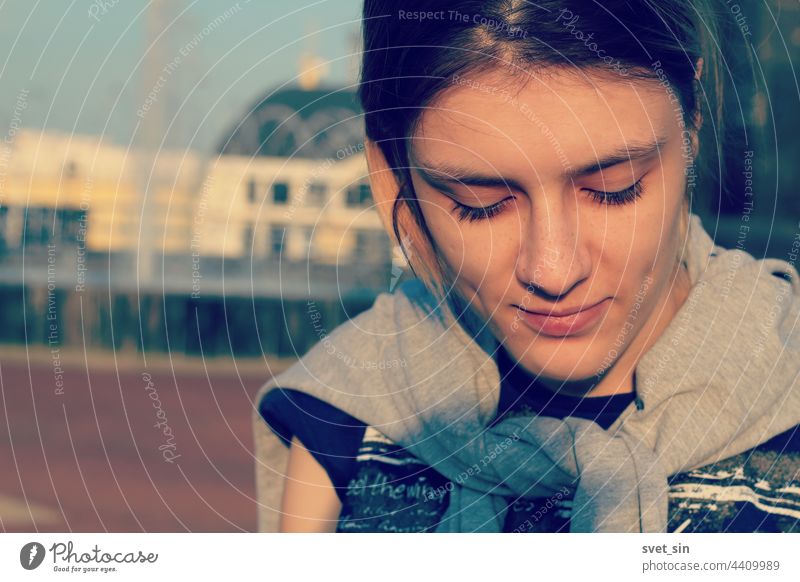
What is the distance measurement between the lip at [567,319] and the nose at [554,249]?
1.5 inches

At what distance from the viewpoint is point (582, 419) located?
48.0 inches

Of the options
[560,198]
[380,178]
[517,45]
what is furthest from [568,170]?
[380,178]

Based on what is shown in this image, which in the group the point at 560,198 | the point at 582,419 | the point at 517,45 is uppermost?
the point at 517,45

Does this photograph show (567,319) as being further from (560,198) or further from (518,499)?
(518,499)

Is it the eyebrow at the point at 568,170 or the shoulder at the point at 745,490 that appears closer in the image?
the eyebrow at the point at 568,170

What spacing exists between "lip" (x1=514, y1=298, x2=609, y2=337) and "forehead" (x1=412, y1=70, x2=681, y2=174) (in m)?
0.17

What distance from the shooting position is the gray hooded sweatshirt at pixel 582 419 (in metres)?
1.19

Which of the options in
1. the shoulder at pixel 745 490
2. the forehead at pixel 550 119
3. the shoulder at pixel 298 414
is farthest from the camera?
the shoulder at pixel 298 414

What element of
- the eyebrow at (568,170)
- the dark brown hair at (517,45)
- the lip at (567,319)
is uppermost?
the dark brown hair at (517,45)

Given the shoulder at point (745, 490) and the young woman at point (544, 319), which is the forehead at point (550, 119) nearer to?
the young woman at point (544, 319)

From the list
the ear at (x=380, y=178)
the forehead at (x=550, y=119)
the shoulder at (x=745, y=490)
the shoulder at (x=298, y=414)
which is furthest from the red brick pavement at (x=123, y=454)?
the forehead at (x=550, y=119)

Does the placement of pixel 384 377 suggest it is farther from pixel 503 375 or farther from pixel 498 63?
pixel 498 63

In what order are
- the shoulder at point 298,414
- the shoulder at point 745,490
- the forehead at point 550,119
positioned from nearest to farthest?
the forehead at point 550,119
the shoulder at point 745,490
the shoulder at point 298,414

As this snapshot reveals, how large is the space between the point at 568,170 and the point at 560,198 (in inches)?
1.3
